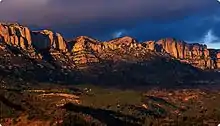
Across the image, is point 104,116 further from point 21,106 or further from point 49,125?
point 49,125

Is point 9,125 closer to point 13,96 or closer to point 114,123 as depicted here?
point 114,123

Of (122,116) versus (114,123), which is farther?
(122,116)

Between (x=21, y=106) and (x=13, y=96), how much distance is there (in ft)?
86.7

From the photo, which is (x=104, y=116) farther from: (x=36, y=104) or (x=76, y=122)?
(x=76, y=122)

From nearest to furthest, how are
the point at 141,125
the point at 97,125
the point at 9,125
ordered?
1. the point at 9,125
2. the point at 97,125
3. the point at 141,125

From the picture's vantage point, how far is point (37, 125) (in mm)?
119188

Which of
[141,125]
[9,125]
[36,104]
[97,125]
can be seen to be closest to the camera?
[9,125]

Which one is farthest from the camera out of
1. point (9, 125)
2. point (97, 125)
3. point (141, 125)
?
point (141, 125)

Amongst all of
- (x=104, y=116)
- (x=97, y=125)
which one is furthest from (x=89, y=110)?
(x=97, y=125)

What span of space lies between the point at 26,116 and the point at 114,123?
120 ft

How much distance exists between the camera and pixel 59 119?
416 ft

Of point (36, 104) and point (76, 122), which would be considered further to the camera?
point (36, 104)

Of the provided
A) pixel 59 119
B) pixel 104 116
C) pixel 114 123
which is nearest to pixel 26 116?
pixel 59 119

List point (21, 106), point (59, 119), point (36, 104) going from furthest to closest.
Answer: point (36, 104) → point (21, 106) → point (59, 119)
